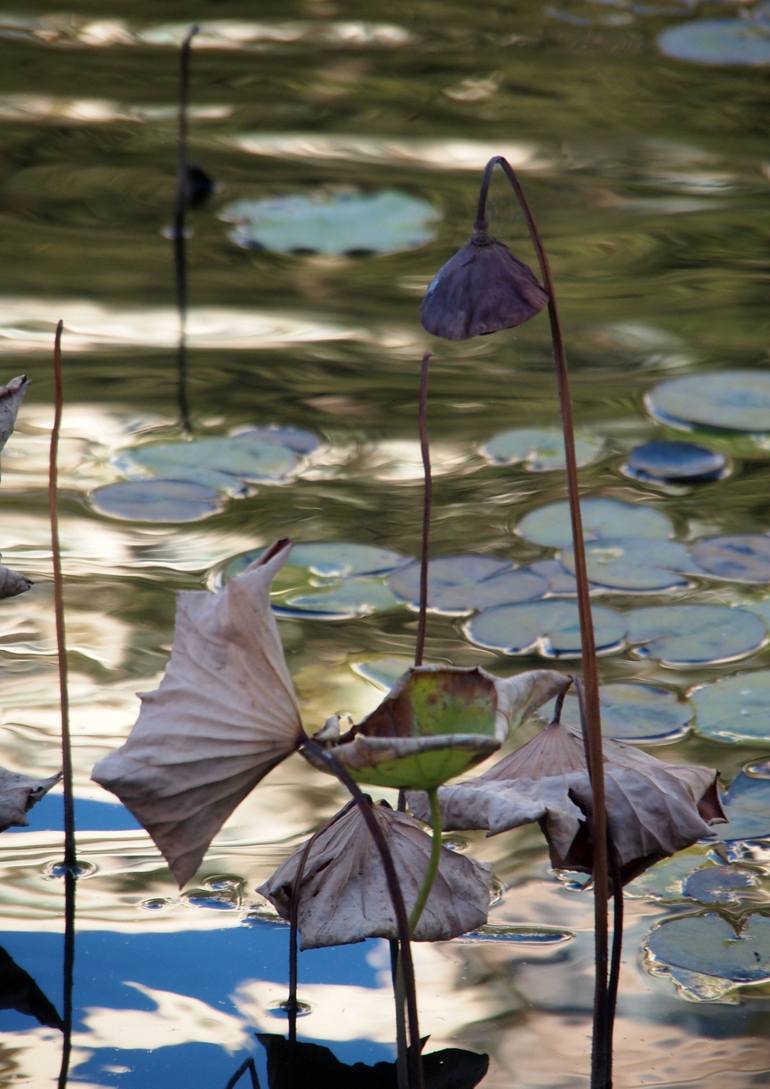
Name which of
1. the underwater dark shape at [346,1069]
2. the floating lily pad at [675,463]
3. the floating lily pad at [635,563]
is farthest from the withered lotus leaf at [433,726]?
the floating lily pad at [675,463]

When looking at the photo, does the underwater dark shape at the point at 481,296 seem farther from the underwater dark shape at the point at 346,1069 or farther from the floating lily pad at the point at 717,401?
the floating lily pad at the point at 717,401

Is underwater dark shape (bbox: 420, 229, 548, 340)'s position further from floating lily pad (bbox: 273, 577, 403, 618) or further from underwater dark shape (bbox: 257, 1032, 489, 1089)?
floating lily pad (bbox: 273, 577, 403, 618)

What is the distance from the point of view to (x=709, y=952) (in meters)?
1.29

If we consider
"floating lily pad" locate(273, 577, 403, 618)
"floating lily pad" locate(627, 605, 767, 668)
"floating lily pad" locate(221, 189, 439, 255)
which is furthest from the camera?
"floating lily pad" locate(221, 189, 439, 255)

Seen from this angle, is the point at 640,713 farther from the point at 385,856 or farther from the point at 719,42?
the point at 719,42

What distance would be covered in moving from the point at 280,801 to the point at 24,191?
223 centimetres

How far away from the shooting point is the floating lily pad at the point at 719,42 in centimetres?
419

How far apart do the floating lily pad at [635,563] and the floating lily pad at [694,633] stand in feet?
0.24

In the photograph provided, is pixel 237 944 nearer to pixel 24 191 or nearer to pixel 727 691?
pixel 727 691

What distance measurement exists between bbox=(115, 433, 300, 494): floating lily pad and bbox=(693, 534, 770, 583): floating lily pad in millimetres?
605

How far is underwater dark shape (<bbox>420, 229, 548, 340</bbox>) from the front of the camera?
961 mm

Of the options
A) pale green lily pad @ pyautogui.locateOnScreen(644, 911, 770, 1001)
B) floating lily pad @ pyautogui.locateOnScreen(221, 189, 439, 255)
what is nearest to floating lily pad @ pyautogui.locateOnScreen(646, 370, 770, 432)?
floating lily pad @ pyautogui.locateOnScreen(221, 189, 439, 255)

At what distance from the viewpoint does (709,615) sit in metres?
1.86

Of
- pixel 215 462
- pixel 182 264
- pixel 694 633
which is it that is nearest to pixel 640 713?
pixel 694 633
